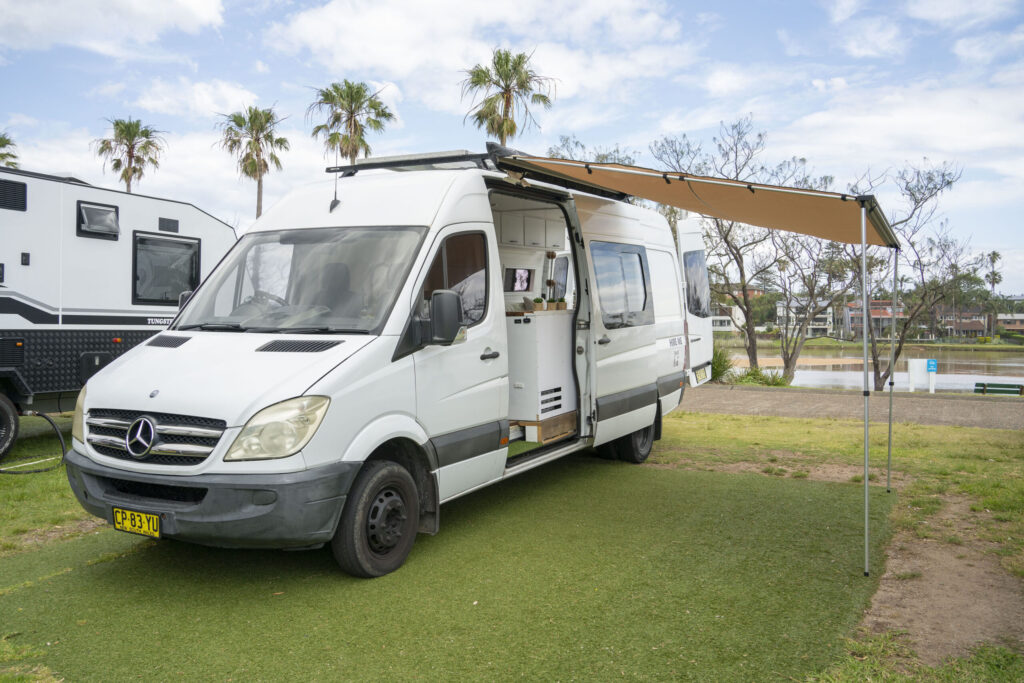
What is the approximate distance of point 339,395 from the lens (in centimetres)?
411

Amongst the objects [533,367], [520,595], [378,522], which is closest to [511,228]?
[533,367]

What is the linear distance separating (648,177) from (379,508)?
2.82 m

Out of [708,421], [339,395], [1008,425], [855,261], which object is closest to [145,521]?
[339,395]

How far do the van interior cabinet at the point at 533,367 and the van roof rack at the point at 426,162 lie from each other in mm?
1237

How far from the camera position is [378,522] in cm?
447

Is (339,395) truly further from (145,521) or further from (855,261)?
(855,261)

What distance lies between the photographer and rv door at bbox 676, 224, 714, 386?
924 cm

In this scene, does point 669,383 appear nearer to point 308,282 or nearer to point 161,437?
point 308,282

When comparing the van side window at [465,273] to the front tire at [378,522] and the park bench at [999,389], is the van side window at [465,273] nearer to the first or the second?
the front tire at [378,522]

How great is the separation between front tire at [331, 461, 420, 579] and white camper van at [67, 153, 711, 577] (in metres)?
0.01

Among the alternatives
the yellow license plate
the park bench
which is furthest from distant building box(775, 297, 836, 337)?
the yellow license plate

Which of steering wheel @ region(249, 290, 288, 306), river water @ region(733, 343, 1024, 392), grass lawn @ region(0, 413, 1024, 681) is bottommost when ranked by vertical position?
river water @ region(733, 343, 1024, 392)

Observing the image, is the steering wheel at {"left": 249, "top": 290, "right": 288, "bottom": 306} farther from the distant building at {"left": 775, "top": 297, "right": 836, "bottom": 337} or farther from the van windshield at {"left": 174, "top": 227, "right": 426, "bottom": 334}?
the distant building at {"left": 775, "top": 297, "right": 836, "bottom": 337}

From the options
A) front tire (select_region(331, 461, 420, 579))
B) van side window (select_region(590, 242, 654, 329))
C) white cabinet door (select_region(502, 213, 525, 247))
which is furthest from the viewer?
white cabinet door (select_region(502, 213, 525, 247))
